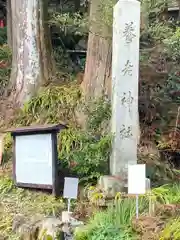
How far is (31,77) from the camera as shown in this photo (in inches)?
362

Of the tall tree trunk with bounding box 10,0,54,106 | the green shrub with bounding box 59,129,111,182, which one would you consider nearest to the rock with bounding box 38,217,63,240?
the green shrub with bounding box 59,129,111,182

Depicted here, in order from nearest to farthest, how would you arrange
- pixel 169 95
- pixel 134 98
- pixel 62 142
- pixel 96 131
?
pixel 134 98, pixel 96 131, pixel 62 142, pixel 169 95

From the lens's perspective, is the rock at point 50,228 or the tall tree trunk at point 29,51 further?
the tall tree trunk at point 29,51

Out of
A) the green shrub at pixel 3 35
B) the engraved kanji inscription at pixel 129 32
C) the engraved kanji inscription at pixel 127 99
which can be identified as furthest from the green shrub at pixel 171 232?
the green shrub at pixel 3 35

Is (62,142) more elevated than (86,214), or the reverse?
(62,142)

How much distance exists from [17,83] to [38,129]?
2.98 metres

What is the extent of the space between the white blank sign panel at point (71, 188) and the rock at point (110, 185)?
0.56 m

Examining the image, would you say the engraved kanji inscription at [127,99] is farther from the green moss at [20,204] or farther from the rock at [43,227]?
the rock at [43,227]

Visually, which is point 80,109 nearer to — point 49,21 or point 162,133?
point 162,133

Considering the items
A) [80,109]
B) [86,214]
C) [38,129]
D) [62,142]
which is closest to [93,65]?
[80,109]

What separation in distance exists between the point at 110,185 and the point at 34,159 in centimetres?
119

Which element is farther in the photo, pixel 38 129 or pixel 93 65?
pixel 93 65

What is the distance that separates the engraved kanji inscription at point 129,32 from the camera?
6.44 meters

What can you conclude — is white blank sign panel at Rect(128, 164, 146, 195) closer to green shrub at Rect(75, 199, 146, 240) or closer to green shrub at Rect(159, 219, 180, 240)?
green shrub at Rect(75, 199, 146, 240)
